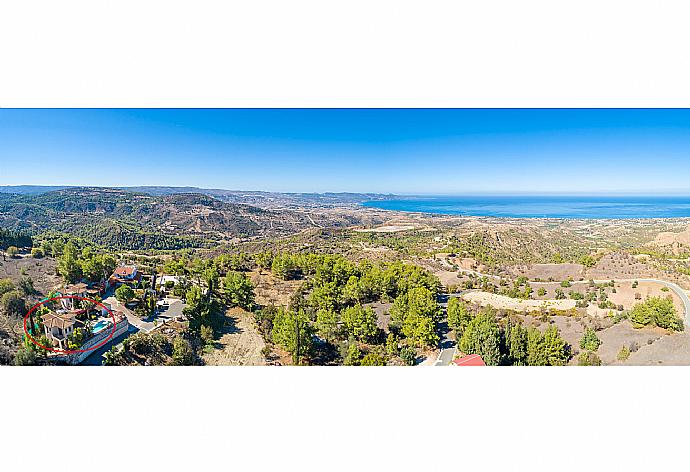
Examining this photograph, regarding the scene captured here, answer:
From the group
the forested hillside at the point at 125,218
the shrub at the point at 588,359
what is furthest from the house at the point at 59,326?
the shrub at the point at 588,359

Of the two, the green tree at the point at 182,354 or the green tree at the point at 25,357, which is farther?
the green tree at the point at 182,354

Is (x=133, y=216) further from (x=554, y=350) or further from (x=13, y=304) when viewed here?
(x=554, y=350)

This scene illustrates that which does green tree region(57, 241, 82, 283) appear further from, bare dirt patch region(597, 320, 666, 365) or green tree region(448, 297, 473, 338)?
bare dirt patch region(597, 320, 666, 365)

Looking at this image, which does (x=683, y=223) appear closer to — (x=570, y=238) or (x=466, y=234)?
(x=570, y=238)

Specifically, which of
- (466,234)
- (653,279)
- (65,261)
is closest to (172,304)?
(65,261)

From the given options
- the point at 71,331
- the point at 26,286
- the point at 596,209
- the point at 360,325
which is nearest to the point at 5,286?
the point at 26,286

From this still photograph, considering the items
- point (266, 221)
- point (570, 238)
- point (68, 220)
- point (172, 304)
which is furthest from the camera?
point (266, 221)

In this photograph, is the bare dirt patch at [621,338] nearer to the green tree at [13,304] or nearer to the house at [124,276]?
the green tree at [13,304]
